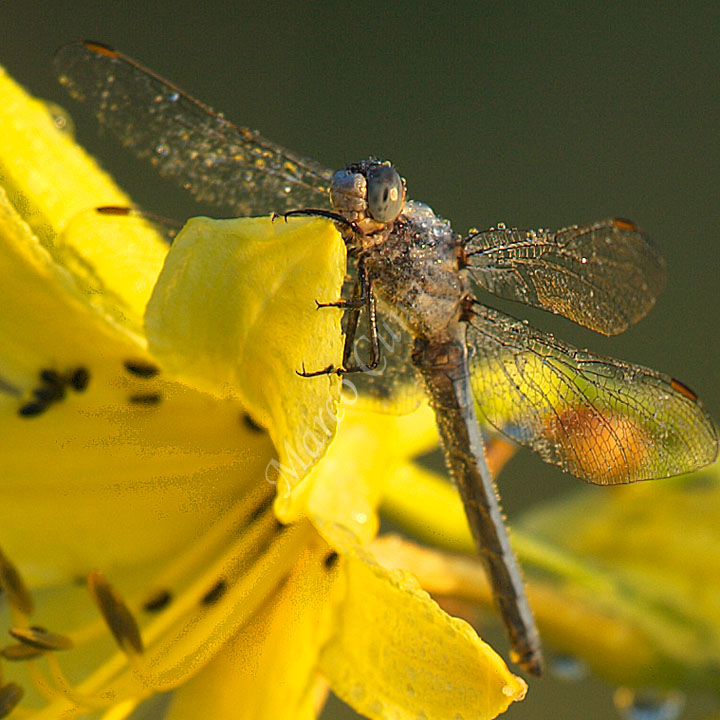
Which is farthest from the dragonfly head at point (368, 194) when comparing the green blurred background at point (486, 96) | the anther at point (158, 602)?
the green blurred background at point (486, 96)

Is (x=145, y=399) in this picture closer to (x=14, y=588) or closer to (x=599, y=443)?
(x=14, y=588)

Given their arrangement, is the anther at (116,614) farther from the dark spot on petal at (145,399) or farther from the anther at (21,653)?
the dark spot on petal at (145,399)

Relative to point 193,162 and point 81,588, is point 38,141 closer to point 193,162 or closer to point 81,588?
point 193,162

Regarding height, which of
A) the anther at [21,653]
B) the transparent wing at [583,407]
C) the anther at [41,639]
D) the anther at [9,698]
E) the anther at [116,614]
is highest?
the transparent wing at [583,407]

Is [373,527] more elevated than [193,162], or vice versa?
[193,162]

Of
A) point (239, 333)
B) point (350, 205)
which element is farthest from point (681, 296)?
point (239, 333)

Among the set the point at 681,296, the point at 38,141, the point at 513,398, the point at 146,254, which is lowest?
the point at 681,296

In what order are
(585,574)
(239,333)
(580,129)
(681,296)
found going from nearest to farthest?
(239,333) < (585,574) < (681,296) < (580,129)
